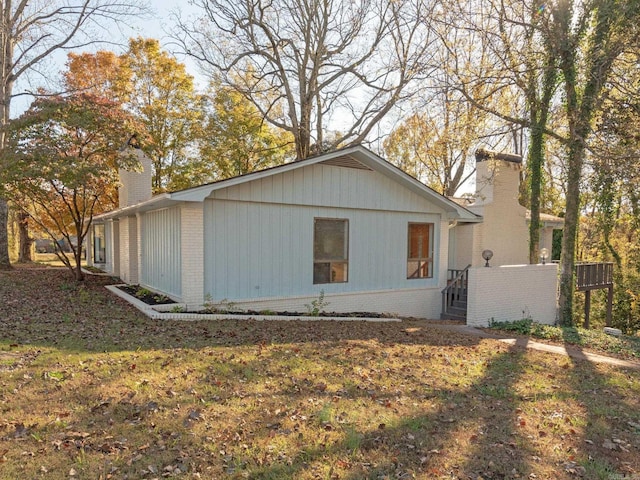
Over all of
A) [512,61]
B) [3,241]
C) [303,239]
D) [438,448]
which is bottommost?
[438,448]

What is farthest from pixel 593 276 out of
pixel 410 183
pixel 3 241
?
pixel 3 241

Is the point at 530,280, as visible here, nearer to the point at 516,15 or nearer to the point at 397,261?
the point at 397,261

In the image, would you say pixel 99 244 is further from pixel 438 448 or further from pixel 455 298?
pixel 438 448

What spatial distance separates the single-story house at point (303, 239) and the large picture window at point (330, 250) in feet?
0.09

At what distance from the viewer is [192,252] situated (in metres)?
8.89

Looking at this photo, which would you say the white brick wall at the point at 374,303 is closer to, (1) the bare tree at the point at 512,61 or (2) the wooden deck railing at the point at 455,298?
(2) the wooden deck railing at the point at 455,298

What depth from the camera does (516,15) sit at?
1137 cm

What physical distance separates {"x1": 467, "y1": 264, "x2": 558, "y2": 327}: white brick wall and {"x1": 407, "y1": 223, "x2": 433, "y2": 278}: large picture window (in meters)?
2.13

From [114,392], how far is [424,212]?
9990mm

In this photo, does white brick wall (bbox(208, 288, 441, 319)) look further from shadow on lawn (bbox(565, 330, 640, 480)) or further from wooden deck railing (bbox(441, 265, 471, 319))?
shadow on lawn (bbox(565, 330, 640, 480))

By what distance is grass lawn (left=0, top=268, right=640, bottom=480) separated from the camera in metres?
3.20

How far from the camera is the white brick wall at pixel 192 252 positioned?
28.9 feet

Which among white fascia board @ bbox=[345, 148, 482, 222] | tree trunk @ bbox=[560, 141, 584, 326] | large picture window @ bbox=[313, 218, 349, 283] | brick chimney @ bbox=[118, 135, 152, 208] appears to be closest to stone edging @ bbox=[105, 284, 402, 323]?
large picture window @ bbox=[313, 218, 349, 283]

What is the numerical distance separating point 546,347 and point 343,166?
6.21 metres
